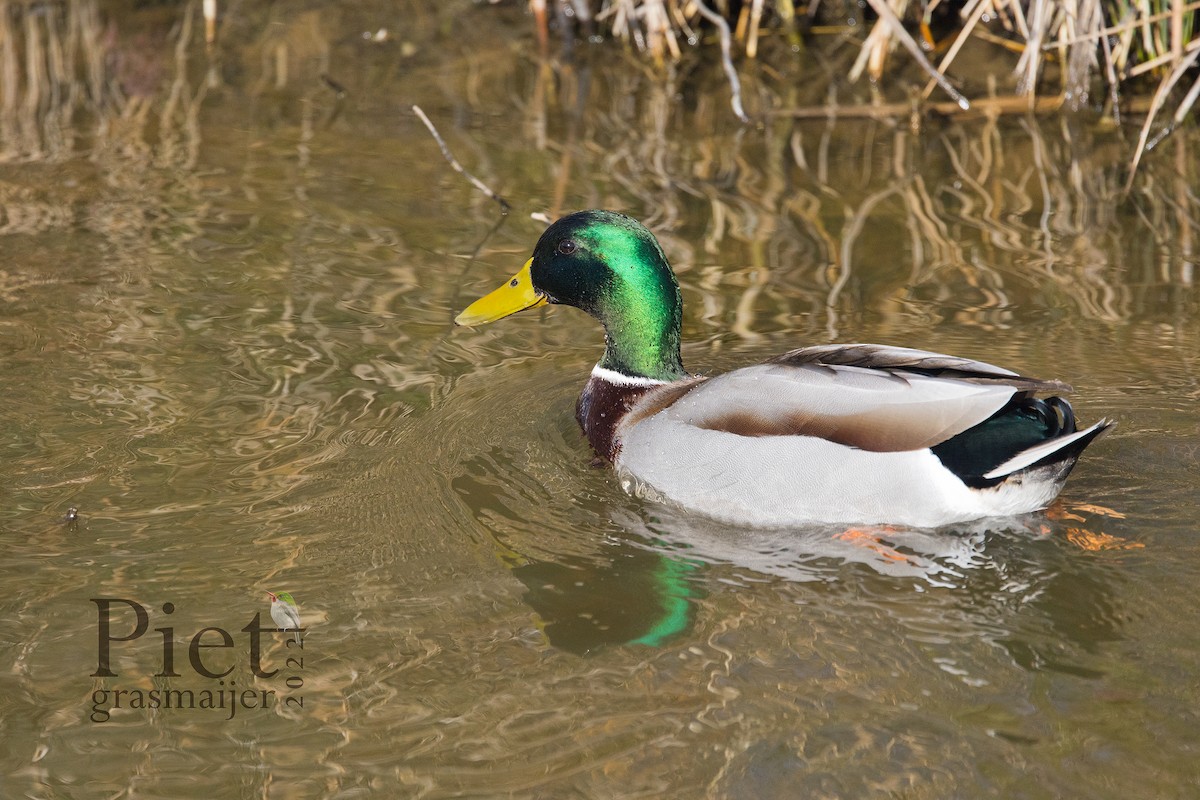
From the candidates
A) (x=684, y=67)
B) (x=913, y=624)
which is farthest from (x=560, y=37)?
(x=913, y=624)

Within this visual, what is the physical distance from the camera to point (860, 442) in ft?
14.3

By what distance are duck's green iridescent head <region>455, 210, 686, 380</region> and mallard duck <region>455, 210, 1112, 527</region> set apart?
1.36 feet

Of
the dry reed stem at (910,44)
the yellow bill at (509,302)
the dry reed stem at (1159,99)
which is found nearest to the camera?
the yellow bill at (509,302)

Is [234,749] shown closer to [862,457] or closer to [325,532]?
[325,532]

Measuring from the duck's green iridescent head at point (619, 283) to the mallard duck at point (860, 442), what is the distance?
0.42 metres

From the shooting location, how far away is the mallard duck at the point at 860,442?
14.1ft

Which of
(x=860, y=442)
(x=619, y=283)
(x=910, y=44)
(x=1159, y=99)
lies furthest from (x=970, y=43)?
(x=860, y=442)

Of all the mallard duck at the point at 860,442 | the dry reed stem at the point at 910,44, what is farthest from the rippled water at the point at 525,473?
the dry reed stem at the point at 910,44

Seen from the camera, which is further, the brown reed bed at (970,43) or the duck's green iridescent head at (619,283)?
the brown reed bed at (970,43)

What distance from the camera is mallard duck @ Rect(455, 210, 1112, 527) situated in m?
4.29

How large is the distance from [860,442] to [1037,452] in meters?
0.52

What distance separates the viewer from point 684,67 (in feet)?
31.0

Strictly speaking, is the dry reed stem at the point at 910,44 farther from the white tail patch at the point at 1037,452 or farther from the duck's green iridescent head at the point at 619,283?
the white tail patch at the point at 1037,452

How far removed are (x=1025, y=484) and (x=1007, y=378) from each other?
1.09 feet
